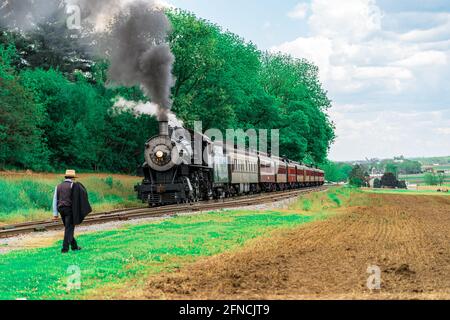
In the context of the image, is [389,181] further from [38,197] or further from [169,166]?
[38,197]

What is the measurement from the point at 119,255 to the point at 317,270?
4.57 metres

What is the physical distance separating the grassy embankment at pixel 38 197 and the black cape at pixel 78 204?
11049mm

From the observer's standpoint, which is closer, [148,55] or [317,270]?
[317,270]

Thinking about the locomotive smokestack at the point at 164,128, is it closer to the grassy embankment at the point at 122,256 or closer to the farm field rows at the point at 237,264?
the grassy embankment at the point at 122,256

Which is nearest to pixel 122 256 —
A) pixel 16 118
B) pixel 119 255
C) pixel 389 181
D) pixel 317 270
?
pixel 119 255

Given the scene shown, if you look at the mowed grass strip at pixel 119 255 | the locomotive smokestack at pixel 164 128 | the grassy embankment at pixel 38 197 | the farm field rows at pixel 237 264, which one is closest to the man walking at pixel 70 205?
the mowed grass strip at pixel 119 255

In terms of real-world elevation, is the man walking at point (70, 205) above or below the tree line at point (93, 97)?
below

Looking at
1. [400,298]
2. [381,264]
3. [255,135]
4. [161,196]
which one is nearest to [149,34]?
[161,196]

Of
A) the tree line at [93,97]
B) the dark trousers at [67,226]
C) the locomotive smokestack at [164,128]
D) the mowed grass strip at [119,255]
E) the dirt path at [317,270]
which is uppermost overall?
the tree line at [93,97]

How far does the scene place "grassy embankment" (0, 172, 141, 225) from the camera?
27281 mm

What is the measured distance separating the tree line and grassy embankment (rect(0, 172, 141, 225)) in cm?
451

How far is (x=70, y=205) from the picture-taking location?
590 inches

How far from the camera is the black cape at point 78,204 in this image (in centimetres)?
1490

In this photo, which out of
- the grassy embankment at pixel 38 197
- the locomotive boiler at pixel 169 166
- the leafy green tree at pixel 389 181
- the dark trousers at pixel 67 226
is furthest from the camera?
the leafy green tree at pixel 389 181
